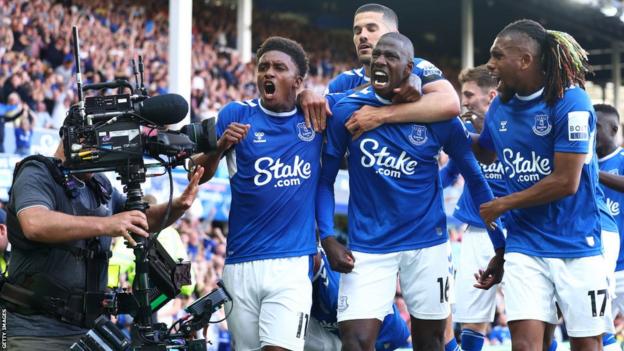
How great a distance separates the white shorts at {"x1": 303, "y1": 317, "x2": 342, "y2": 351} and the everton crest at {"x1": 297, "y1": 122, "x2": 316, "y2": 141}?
167 centimetres

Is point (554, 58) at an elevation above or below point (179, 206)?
above

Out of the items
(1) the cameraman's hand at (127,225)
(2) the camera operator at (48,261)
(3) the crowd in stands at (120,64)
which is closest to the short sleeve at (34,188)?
(2) the camera operator at (48,261)

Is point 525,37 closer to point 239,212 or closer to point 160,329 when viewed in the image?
point 239,212

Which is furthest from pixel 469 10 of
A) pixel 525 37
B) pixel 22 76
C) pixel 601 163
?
pixel 525 37

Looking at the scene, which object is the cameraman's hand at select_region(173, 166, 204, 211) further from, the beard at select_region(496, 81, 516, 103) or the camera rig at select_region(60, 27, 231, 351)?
the beard at select_region(496, 81, 516, 103)

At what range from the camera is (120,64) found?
1809 cm

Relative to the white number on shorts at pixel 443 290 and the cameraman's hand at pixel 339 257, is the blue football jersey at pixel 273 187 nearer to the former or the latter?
the cameraman's hand at pixel 339 257

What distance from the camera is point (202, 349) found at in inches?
230

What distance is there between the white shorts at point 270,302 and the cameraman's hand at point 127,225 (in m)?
1.37

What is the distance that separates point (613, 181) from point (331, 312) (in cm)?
250

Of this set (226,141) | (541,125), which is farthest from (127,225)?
(541,125)

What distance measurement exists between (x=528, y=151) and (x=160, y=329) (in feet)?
8.31

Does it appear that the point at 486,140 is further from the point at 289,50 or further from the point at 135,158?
the point at 135,158

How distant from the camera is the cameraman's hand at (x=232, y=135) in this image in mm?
7043
